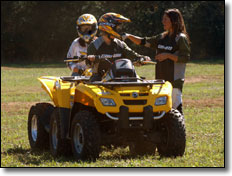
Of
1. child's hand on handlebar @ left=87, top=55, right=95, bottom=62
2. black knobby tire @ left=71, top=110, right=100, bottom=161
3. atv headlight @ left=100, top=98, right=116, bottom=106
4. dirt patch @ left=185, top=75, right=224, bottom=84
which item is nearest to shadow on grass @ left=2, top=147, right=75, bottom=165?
black knobby tire @ left=71, top=110, right=100, bottom=161

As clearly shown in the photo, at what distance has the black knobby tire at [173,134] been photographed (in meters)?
8.18

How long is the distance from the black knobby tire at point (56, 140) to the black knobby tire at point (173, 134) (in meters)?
1.44

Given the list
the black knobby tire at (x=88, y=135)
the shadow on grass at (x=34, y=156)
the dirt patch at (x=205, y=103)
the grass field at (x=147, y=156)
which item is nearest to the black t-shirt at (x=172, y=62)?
the grass field at (x=147, y=156)

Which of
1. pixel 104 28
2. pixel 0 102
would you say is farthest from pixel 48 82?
pixel 0 102

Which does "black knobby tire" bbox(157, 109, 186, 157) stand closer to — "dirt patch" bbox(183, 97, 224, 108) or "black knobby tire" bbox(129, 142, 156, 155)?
"black knobby tire" bbox(129, 142, 156, 155)

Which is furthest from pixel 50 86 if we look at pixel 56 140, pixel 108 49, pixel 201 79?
pixel 201 79

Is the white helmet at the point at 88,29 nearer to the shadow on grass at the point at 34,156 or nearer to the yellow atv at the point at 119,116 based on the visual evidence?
the yellow atv at the point at 119,116

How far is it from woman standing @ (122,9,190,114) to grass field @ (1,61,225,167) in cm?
107

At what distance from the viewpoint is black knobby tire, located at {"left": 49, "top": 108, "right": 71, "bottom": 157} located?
28.9 ft

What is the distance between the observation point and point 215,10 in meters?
41.3

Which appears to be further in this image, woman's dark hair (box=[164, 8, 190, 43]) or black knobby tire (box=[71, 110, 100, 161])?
woman's dark hair (box=[164, 8, 190, 43])

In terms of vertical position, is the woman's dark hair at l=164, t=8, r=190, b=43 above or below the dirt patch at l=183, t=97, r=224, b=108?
above

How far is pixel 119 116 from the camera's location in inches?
306

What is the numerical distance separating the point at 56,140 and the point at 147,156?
1.43 meters
